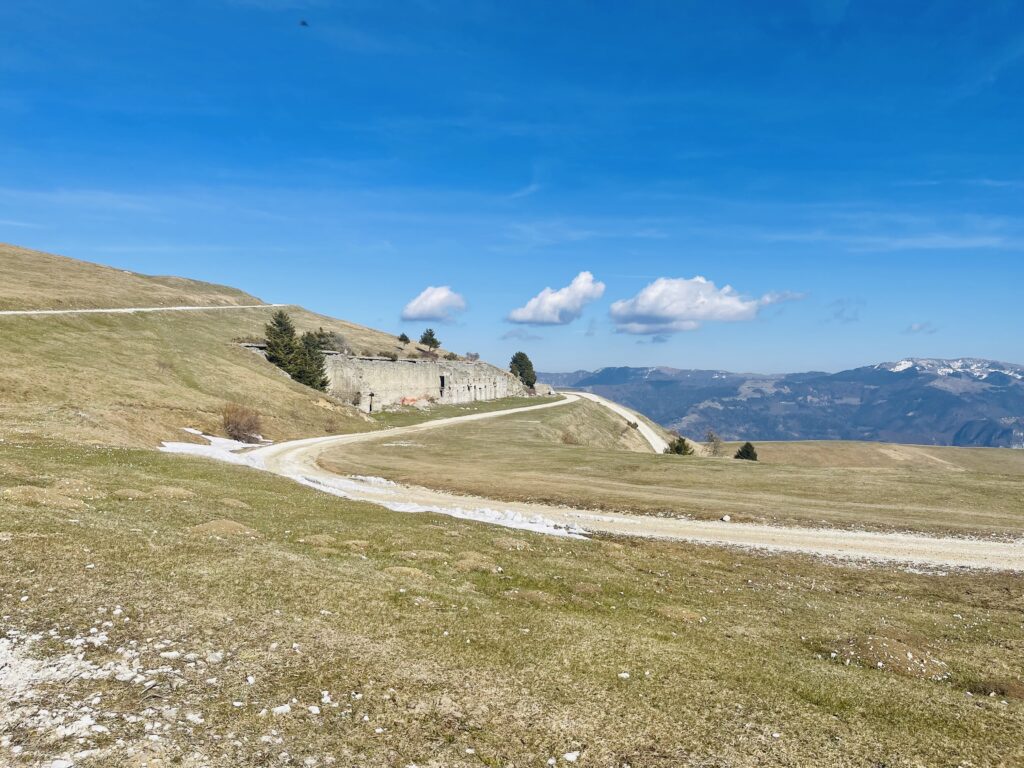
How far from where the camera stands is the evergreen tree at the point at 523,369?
18412 centimetres

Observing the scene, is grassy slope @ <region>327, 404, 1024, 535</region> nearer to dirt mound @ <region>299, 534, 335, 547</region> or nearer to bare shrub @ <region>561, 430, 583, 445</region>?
dirt mound @ <region>299, 534, 335, 547</region>

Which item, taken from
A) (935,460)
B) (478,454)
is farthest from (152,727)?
(935,460)

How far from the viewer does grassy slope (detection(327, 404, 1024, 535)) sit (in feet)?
129

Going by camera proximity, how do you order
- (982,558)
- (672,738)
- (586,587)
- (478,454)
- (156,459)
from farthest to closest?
(478,454)
(156,459)
(982,558)
(586,587)
(672,738)

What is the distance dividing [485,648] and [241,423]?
58659mm

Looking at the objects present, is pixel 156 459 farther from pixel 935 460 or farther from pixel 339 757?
pixel 935 460

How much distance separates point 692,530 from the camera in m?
34.5

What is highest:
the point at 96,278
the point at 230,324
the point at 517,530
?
the point at 96,278

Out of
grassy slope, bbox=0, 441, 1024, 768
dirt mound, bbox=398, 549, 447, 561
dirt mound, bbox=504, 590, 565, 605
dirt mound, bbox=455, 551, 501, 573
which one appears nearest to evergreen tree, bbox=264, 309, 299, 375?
grassy slope, bbox=0, 441, 1024, 768

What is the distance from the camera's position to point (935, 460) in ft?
385

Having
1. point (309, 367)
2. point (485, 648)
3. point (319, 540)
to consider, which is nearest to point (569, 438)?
point (309, 367)

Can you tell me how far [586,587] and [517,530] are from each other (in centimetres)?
1113

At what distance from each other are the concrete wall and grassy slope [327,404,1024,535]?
4363 cm

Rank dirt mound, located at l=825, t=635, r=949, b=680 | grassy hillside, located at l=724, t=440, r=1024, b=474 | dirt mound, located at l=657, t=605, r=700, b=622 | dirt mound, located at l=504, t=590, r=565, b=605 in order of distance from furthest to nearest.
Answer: grassy hillside, located at l=724, t=440, r=1024, b=474, dirt mound, located at l=504, t=590, r=565, b=605, dirt mound, located at l=657, t=605, r=700, b=622, dirt mound, located at l=825, t=635, r=949, b=680
